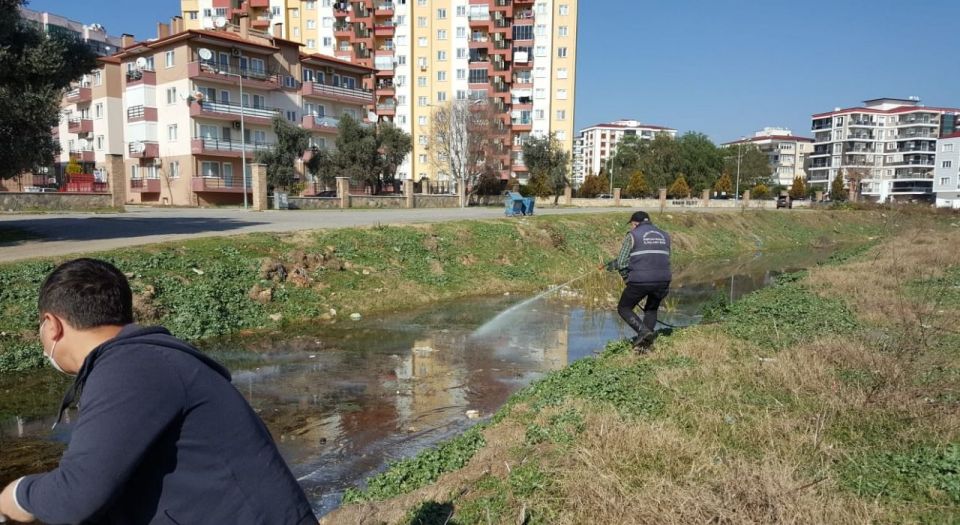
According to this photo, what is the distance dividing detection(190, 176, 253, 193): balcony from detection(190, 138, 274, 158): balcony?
190 cm

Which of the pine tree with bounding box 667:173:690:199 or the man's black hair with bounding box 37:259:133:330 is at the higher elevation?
the pine tree with bounding box 667:173:690:199

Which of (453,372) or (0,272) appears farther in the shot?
(0,272)

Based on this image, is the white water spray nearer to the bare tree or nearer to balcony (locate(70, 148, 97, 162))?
the bare tree

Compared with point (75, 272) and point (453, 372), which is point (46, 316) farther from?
point (453, 372)

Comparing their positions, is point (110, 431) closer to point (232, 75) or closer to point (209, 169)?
point (209, 169)

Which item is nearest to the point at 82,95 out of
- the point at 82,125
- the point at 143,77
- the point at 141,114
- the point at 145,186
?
the point at 82,125

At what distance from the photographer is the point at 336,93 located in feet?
188

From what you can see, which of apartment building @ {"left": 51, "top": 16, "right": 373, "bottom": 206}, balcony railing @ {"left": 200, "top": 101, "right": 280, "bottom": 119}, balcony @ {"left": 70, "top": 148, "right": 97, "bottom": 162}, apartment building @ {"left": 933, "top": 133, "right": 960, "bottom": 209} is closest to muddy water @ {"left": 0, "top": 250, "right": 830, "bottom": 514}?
apartment building @ {"left": 51, "top": 16, "right": 373, "bottom": 206}

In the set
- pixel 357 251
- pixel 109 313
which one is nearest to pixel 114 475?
pixel 109 313

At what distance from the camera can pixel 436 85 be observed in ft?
247

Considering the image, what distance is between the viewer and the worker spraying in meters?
8.36

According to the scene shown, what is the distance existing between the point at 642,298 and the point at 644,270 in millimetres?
438

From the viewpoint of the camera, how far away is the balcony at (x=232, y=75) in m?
46.1

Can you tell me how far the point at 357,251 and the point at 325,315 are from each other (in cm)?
395
